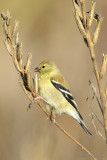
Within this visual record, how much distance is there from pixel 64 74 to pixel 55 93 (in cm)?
168

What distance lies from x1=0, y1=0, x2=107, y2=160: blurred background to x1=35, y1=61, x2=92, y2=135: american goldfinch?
203 mm

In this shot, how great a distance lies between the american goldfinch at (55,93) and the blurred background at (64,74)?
0.66 ft

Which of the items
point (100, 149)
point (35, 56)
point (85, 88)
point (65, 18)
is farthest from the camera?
point (65, 18)

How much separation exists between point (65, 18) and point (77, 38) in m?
0.43

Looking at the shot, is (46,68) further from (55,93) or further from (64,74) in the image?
(64,74)

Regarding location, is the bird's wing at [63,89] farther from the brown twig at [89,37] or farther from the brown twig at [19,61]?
the brown twig at [89,37]

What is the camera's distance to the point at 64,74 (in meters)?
4.70

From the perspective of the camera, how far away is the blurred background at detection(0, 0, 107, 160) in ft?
9.43

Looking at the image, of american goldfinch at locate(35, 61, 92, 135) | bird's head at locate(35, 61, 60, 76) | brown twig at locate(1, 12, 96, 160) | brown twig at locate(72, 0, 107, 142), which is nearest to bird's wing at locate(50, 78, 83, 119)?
american goldfinch at locate(35, 61, 92, 135)

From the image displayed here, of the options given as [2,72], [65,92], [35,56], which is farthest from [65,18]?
[65,92]

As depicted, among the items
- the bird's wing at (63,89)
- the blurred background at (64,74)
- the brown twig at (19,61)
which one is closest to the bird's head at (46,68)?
the bird's wing at (63,89)

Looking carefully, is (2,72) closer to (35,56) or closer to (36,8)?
(35,56)

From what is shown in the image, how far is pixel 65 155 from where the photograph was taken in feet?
9.70

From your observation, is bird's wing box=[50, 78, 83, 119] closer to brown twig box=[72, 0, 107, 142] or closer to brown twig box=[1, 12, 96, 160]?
brown twig box=[1, 12, 96, 160]
